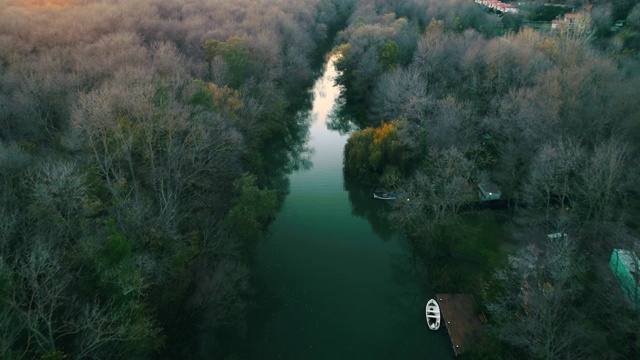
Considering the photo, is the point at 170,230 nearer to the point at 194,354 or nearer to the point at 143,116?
the point at 194,354

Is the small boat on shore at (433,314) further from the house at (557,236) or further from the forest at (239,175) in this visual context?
the house at (557,236)

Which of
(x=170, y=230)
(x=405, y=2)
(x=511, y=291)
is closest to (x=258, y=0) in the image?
(x=405, y=2)

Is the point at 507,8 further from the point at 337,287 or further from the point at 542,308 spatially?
the point at 542,308

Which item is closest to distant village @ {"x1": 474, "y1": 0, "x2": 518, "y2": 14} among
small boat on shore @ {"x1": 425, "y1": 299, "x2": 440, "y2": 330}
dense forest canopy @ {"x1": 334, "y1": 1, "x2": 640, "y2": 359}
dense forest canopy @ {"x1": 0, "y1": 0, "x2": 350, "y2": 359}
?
dense forest canopy @ {"x1": 334, "y1": 1, "x2": 640, "y2": 359}

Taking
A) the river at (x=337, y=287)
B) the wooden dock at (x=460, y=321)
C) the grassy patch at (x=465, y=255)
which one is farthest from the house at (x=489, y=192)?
the wooden dock at (x=460, y=321)

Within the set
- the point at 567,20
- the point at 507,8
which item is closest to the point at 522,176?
the point at 567,20

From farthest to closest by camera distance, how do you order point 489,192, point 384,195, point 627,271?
point 384,195, point 489,192, point 627,271

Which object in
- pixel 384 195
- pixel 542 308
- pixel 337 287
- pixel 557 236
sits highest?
pixel 542 308
